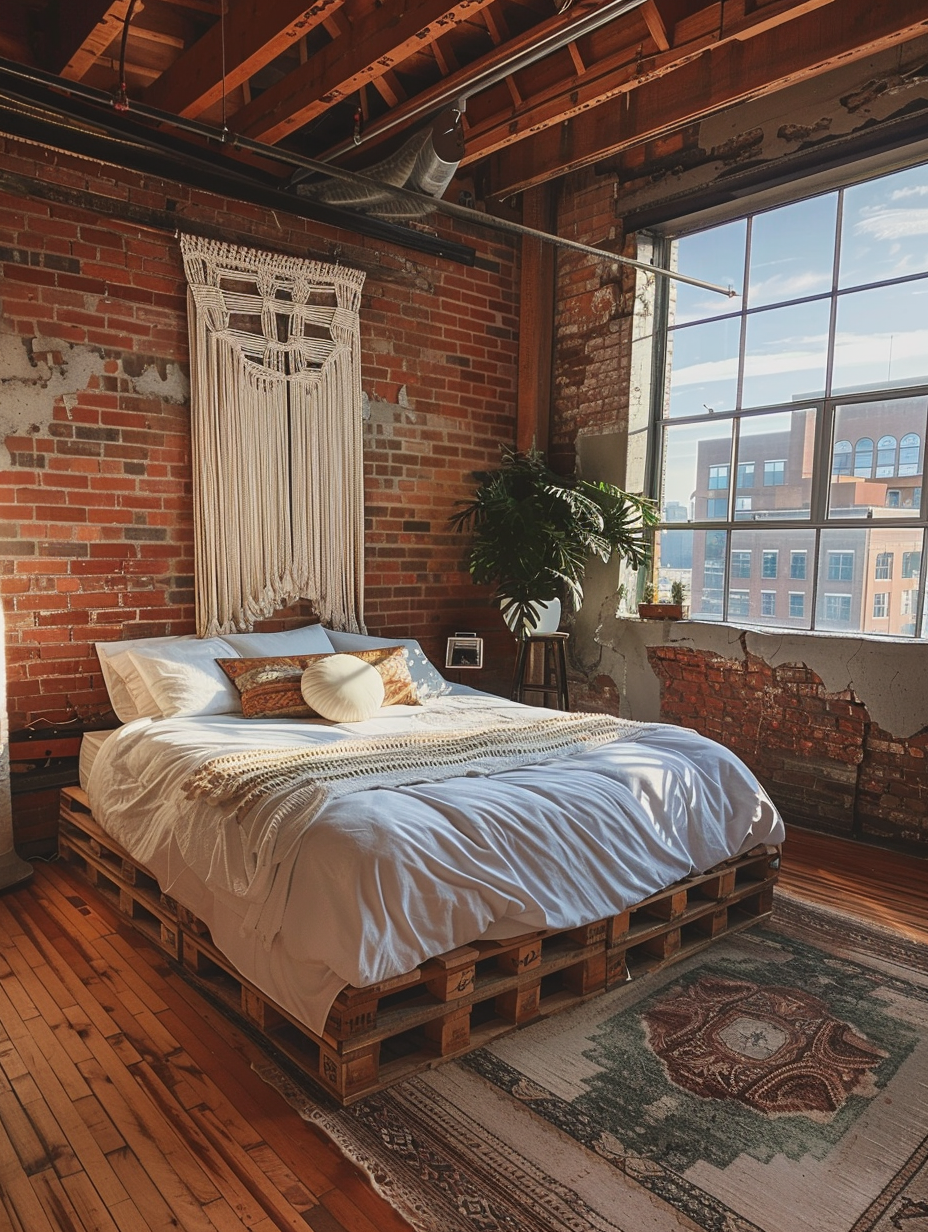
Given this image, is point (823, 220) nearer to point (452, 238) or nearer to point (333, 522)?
point (452, 238)

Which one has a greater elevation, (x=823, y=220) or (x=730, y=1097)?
(x=823, y=220)

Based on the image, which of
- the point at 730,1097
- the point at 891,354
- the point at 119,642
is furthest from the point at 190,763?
the point at 891,354

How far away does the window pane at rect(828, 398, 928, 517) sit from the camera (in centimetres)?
417

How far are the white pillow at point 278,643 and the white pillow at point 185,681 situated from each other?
224 mm

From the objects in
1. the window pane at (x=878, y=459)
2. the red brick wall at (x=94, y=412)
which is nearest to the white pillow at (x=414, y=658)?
the red brick wall at (x=94, y=412)

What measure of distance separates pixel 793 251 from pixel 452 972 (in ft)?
13.4

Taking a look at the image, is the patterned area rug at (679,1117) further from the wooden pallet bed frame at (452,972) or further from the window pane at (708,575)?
the window pane at (708,575)

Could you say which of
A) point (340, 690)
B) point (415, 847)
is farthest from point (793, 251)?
point (415, 847)

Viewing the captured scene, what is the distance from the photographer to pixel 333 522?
4781 millimetres

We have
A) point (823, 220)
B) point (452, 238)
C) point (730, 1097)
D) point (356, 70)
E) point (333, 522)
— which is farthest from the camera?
point (452, 238)

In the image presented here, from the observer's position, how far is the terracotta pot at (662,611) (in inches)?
198

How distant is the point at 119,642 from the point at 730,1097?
311 centimetres

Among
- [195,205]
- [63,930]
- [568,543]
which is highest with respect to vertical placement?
[195,205]

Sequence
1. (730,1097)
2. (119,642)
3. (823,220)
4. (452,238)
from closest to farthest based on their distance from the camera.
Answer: (730,1097), (119,642), (823,220), (452,238)
